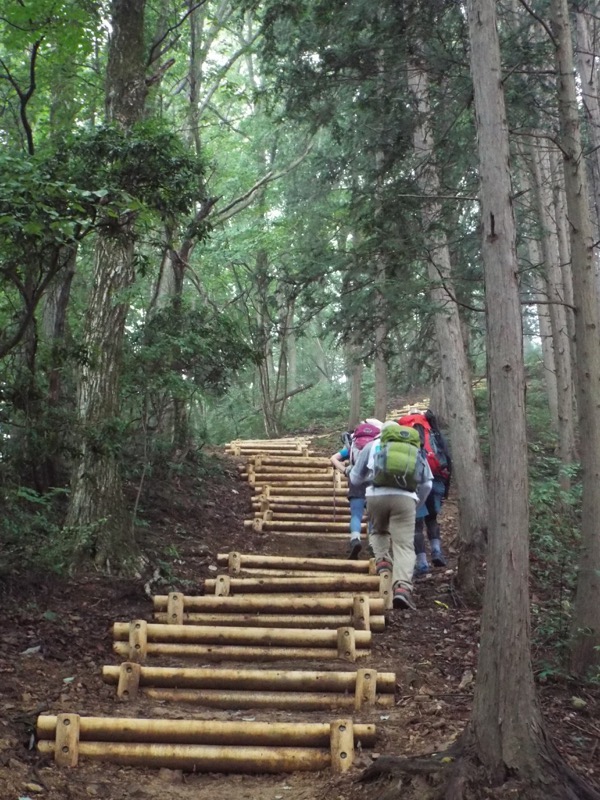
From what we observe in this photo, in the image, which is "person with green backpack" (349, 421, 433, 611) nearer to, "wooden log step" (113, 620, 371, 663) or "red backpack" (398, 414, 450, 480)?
"red backpack" (398, 414, 450, 480)

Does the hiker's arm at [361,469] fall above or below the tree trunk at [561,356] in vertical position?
below

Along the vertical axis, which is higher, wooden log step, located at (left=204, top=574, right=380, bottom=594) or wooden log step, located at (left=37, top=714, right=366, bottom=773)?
wooden log step, located at (left=204, top=574, right=380, bottom=594)

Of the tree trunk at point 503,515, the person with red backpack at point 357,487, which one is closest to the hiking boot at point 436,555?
the person with red backpack at point 357,487

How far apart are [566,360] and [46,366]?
952cm

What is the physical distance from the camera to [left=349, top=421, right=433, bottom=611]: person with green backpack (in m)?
8.02

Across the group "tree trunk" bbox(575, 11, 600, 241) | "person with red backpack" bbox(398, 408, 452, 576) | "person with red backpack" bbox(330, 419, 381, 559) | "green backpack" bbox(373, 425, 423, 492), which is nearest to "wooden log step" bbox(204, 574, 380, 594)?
"green backpack" bbox(373, 425, 423, 492)

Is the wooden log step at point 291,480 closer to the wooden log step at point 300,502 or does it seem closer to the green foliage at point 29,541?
the wooden log step at point 300,502

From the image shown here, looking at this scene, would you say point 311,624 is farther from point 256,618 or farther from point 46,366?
point 46,366

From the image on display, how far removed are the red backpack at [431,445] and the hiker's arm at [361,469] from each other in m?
0.85

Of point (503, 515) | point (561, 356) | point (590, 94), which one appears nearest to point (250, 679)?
point (503, 515)

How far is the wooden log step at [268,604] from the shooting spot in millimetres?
7184

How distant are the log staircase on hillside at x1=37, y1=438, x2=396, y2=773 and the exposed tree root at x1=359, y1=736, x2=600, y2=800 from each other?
0.73 metres

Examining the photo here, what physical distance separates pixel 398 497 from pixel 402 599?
1070 millimetres

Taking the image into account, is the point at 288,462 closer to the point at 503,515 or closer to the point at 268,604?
the point at 268,604
